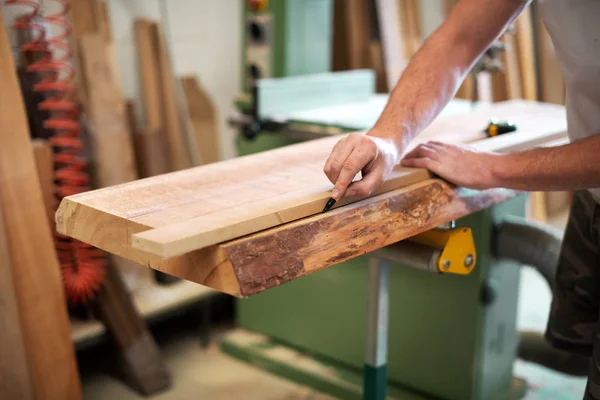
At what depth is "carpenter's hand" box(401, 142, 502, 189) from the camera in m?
1.29

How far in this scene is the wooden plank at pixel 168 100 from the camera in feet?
8.96

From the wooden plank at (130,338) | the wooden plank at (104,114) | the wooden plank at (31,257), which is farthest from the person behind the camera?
the wooden plank at (104,114)

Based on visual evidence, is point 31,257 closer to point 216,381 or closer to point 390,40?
point 216,381

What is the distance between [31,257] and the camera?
187 centimetres

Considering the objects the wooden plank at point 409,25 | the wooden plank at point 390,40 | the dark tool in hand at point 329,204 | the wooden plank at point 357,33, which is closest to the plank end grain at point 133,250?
the dark tool in hand at point 329,204

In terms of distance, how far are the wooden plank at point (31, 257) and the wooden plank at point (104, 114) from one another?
0.56 metres

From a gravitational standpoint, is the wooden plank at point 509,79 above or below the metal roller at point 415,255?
above

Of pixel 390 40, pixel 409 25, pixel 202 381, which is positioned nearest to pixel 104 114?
pixel 202 381

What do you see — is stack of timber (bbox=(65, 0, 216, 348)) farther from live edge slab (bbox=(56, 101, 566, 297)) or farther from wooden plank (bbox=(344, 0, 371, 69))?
live edge slab (bbox=(56, 101, 566, 297))

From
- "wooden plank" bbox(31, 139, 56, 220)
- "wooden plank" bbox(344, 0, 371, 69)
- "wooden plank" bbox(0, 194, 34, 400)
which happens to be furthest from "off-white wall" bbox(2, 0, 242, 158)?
"wooden plank" bbox(0, 194, 34, 400)

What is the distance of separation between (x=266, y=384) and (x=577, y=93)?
1.58m

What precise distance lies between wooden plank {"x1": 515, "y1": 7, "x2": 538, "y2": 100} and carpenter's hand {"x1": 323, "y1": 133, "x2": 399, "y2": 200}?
111 inches

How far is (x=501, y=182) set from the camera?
1279 millimetres

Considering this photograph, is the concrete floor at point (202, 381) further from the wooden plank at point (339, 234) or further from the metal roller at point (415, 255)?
the wooden plank at point (339, 234)
